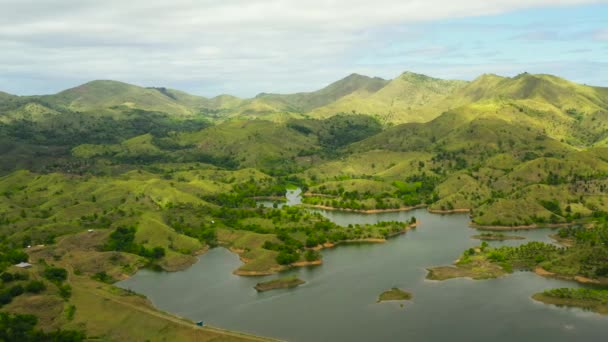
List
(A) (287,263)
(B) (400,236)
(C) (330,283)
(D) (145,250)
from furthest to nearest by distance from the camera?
1. (B) (400,236)
2. (D) (145,250)
3. (A) (287,263)
4. (C) (330,283)

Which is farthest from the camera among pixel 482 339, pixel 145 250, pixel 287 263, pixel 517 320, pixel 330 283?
pixel 145 250

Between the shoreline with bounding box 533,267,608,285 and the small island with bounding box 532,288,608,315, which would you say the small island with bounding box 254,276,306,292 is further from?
the shoreline with bounding box 533,267,608,285

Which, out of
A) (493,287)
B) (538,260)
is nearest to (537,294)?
(493,287)

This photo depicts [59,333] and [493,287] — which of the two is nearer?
[59,333]

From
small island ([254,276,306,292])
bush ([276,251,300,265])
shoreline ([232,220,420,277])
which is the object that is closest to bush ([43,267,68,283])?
shoreline ([232,220,420,277])

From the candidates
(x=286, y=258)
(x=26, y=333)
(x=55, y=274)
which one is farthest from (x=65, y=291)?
(x=286, y=258)

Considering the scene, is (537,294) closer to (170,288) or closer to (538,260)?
(538,260)
